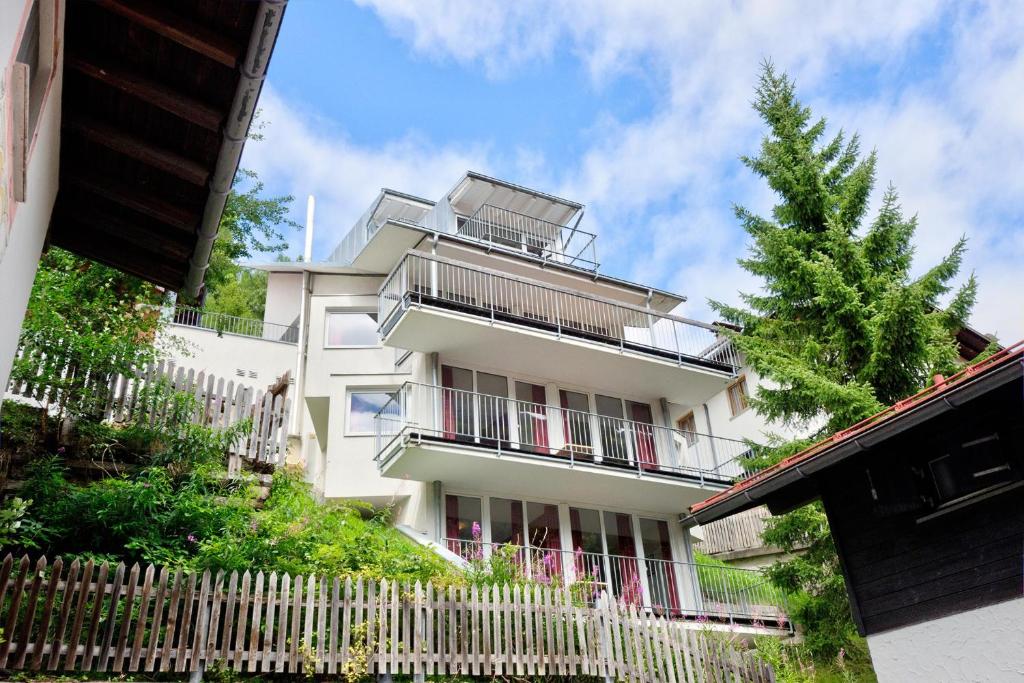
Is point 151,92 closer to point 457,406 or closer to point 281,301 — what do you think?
point 457,406

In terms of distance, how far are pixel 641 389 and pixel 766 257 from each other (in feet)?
22.9

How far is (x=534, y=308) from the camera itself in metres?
23.2

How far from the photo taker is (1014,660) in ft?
26.0

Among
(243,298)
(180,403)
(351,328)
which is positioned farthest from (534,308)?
(243,298)

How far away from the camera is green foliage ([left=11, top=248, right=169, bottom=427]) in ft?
44.1

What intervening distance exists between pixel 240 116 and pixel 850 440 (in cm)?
674

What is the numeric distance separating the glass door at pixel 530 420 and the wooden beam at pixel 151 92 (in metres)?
14.7

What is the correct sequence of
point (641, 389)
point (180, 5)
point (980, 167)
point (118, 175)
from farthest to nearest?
point (641, 389)
point (980, 167)
point (118, 175)
point (180, 5)

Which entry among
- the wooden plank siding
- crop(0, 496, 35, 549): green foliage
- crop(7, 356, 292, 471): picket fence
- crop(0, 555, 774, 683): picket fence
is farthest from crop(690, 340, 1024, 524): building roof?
crop(7, 356, 292, 471): picket fence

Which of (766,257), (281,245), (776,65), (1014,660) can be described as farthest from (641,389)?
(1014,660)

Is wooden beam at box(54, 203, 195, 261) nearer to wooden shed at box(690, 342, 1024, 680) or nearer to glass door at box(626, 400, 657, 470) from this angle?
wooden shed at box(690, 342, 1024, 680)

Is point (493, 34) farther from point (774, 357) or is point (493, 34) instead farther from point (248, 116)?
point (248, 116)

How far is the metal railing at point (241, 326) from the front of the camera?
30812 mm

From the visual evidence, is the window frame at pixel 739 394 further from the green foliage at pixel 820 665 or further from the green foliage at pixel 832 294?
the green foliage at pixel 820 665
